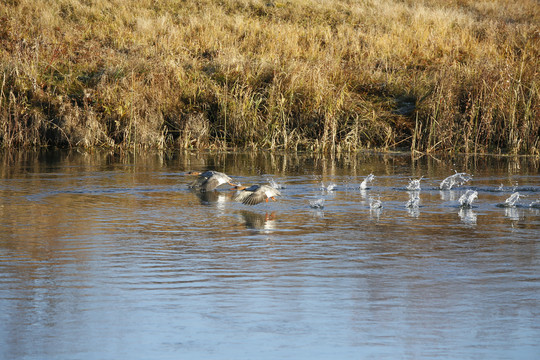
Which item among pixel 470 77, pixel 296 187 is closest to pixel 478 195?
pixel 296 187

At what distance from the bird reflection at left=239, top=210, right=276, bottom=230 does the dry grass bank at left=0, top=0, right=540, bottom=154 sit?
8.24 m

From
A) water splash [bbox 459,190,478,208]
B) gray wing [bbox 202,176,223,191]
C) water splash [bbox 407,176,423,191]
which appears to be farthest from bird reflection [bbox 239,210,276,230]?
water splash [bbox 407,176,423,191]

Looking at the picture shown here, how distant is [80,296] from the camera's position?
666 centimetres

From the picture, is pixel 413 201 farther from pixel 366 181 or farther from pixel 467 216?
pixel 366 181

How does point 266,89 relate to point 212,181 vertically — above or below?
above

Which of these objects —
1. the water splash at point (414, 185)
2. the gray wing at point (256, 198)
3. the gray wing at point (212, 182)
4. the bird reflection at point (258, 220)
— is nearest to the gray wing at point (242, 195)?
the gray wing at point (256, 198)

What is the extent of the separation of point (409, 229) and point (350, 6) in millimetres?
26203

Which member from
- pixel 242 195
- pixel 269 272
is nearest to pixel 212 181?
pixel 242 195

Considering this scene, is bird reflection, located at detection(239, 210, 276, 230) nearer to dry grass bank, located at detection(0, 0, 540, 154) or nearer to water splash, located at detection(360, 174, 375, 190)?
water splash, located at detection(360, 174, 375, 190)

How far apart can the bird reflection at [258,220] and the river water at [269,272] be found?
0.03 meters

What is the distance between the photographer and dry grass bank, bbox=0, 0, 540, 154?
750 inches

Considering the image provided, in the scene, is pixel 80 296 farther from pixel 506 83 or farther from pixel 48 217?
pixel 506 83

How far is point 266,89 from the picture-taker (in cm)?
2055

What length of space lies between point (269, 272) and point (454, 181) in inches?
280
